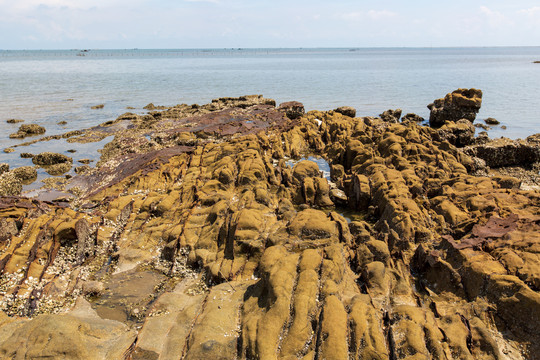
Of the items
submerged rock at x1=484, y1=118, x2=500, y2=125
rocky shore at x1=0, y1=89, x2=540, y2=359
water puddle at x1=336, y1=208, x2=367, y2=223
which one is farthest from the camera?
submerged rock at x1=484, y1=118, x2=500, y2=125

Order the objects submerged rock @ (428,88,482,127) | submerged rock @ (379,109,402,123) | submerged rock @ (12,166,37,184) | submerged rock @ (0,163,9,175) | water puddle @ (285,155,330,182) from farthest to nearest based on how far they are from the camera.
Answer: submerged rock @ (379,109,402,123) < submerged rock @ (428,88,482,127) < submerged rock @ (0,163,9,175) < water puddle @ (285,155,330,182) < submerged rock @ (12,166,37,184)

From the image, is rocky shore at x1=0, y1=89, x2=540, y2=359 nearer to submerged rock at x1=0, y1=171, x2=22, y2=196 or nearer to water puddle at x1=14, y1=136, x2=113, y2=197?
submerged rock at x1=0, y1=171, x2=22, y2=196

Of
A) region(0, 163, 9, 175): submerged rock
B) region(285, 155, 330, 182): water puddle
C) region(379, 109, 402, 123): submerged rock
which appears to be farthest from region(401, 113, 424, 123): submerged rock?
region(0, 163, 9, 175): submerged rock

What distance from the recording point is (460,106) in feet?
123

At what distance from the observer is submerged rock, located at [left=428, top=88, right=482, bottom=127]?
3703 cm

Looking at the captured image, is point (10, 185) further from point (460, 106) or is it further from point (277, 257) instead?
point (460, 106)

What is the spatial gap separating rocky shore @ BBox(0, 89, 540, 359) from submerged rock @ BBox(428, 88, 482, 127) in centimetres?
1299

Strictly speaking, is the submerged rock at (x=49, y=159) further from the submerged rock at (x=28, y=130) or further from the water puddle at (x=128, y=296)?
the water puddle at (x=128, y=296)

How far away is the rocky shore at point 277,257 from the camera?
8.68 metres

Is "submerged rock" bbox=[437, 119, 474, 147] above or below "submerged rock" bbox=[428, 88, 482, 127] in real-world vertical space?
below

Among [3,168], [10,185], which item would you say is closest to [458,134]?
[10,185]

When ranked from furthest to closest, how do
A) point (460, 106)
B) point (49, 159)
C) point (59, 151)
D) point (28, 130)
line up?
point (28, 130), point (460, 106), point (59, 151), point (49, 159)

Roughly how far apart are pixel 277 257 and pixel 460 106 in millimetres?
35608

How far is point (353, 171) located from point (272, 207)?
8.09 m
